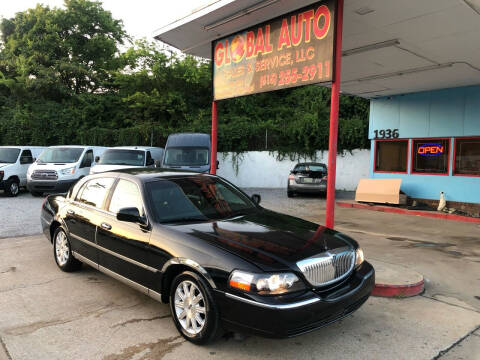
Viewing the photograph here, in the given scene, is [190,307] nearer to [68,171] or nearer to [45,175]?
[68,171]

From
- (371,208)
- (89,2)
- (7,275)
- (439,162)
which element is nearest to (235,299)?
(7,275)

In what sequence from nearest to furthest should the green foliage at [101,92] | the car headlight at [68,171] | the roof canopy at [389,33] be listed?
the roof canopy at [389,33]
the car headlight at [68,171]
the green foliage at [101,92]

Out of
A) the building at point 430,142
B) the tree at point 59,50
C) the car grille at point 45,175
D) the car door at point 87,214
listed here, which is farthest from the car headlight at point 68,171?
the tree at point 59,50

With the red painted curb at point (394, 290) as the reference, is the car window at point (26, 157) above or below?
above

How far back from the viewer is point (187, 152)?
44.5 ft

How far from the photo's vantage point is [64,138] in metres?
24.5

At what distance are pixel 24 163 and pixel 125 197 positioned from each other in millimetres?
12471

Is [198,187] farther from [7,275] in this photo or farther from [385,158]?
[385,158]

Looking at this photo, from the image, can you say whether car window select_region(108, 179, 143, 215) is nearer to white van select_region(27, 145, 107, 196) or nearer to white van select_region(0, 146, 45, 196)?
white van select_region(27, 145, 107, 196)

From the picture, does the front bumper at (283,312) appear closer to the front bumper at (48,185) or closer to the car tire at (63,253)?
the car tire at (63,253)

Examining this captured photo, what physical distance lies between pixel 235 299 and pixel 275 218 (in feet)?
4.89

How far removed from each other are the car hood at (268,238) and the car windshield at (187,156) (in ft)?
30.9

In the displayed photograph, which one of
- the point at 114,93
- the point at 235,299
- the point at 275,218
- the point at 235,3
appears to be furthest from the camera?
the point at 114,93

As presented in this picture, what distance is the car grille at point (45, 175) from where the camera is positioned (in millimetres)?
12688
